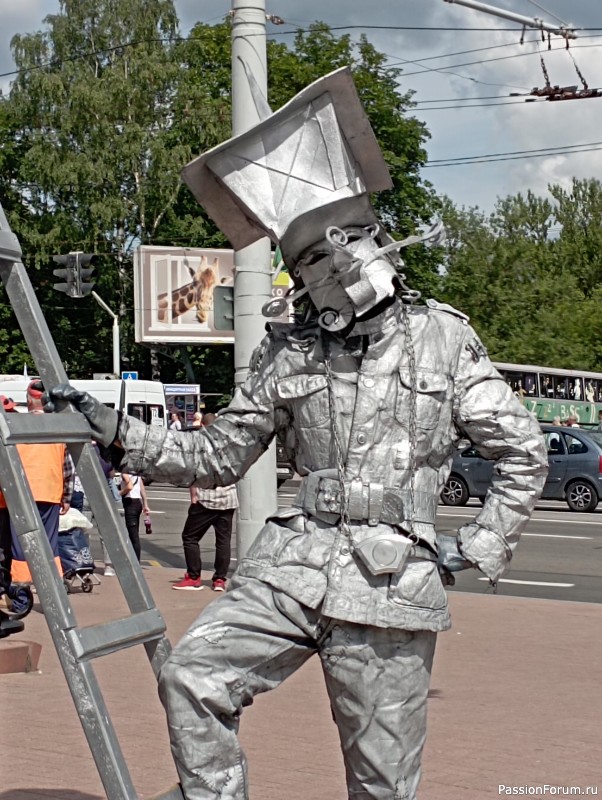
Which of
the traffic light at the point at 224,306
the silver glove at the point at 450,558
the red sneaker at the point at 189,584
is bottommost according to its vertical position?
the red sneaker at the point at 189,584

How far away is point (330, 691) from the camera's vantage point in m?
3.69

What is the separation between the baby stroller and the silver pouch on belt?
335 inches

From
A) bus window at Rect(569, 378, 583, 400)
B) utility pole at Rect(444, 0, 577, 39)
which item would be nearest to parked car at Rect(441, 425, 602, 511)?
utility pole at Rect(444, 0, 577, 39)

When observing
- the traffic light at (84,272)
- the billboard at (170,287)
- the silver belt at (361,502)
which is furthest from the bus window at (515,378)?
the silver belt at (361,502)

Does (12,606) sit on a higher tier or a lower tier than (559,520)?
higher

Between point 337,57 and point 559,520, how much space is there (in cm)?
2367

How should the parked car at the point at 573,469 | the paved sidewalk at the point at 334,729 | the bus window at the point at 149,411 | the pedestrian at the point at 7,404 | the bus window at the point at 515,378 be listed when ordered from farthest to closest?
1. the bus window at the point at 515,378
2. the bus window at the point at 149,411
3. the parked car at the point at 573,469
4. the paved sidewalk at the point at 334,729
5. the pedestrian at the point at 7,404

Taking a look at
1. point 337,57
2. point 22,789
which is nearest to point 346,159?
point 22,789

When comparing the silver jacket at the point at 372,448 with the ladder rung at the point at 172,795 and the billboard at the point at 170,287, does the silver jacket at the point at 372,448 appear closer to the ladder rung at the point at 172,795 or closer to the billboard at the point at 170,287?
the ladder rung at the point at 172,795

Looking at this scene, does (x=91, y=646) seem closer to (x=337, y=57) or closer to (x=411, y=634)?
(x=411, y=634)

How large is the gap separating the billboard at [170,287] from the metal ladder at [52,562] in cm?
2837

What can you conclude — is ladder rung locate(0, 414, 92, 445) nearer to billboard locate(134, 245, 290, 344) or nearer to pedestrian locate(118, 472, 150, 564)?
pedestrian locate(118, 472, 150, 564)

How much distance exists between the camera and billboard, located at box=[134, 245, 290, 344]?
107 feet

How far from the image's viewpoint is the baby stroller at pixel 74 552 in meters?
11.9
